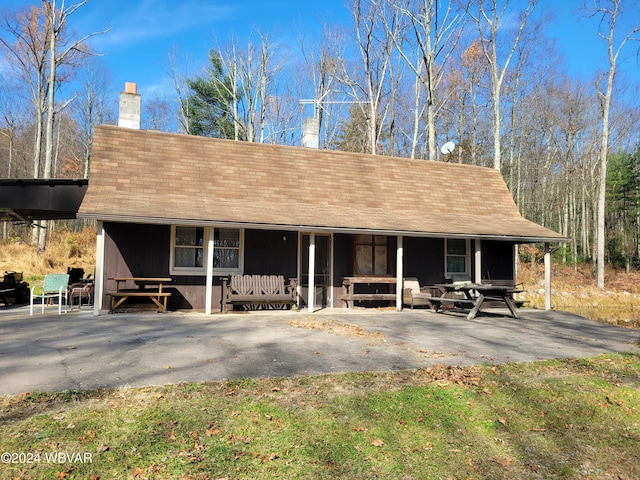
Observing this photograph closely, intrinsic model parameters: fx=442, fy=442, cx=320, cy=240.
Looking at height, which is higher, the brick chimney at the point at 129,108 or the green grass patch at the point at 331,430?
the brick chimney at the point at 129,108

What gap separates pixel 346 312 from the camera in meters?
11.5

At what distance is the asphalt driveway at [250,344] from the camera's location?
527 centimetres

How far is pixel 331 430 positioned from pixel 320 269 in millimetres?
8516

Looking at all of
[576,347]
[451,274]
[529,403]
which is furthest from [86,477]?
[451,274]

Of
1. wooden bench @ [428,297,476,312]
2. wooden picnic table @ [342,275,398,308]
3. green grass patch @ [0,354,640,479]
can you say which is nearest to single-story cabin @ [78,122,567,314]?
wooden picnic table @ [342,275,398,308]

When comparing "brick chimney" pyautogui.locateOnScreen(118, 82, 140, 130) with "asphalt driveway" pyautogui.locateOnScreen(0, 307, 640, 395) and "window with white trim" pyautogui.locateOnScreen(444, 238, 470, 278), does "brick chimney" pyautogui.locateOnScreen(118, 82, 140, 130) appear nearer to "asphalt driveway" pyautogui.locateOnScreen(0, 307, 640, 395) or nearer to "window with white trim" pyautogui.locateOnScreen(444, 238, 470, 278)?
"asphalt driveway" pyautogui.locateOnScreen(0, 307, 640, 395)

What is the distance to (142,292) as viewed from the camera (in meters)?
10.4

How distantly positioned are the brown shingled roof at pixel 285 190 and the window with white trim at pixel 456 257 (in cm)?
86

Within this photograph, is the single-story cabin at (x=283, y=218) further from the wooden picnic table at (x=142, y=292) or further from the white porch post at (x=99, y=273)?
the wooden picnic table at (x=142, y=292)

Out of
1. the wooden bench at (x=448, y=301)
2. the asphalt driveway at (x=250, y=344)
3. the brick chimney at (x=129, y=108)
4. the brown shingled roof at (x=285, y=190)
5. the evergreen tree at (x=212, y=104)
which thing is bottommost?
the asphalt driveway at (x=250, y=344)

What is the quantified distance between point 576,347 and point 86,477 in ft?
24.9

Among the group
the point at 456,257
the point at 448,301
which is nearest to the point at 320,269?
the point at 448,301

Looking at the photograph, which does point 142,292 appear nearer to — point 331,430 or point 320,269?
point 320,269

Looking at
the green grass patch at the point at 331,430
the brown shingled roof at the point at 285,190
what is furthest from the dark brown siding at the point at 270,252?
the green grass patch at the point at 331,430
